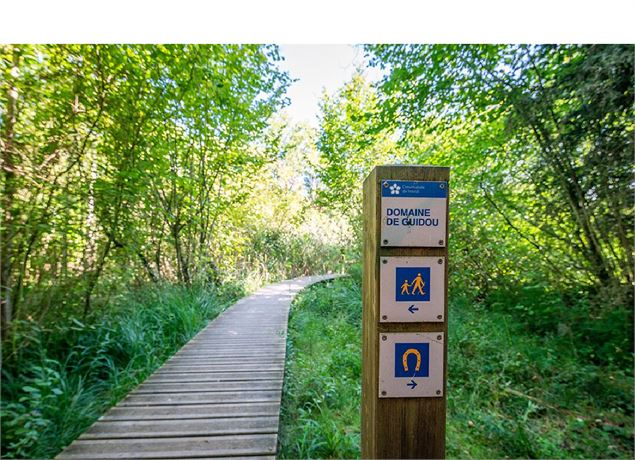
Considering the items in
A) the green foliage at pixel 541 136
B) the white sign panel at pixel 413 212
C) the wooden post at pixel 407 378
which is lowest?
the wooden post at pixel 407 378

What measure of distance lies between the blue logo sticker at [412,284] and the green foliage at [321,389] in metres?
1.60

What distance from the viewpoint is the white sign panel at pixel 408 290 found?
1.13m

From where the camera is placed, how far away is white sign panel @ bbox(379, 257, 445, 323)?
1128 millimetres

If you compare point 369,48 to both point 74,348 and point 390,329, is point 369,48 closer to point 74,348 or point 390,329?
point 390,329

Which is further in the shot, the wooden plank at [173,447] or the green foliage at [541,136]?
the green foliage at [541,136]

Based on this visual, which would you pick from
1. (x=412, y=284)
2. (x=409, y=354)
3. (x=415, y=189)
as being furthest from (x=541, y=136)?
(x=409, y=354)

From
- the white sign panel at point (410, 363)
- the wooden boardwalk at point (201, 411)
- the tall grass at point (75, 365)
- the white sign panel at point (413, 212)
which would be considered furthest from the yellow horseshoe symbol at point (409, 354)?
the tall grass at point (75, 365)

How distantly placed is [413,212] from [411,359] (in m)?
0.59

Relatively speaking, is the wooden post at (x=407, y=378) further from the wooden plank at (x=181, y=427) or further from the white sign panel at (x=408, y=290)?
the wooden plank at (x=181, y=427)

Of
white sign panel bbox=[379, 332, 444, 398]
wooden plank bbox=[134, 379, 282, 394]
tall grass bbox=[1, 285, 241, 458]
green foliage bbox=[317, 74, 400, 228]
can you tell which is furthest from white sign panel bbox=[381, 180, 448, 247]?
green foliage bbox=[317, 74, 400, 228]

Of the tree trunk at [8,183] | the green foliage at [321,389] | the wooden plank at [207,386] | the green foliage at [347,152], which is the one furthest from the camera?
the green foliage at [347,152]

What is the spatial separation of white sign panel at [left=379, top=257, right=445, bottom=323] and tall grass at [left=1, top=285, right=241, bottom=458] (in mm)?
2464

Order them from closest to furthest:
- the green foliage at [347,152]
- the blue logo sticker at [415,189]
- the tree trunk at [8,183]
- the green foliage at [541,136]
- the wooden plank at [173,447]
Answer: the blue logo sticker at [415,189], the wooden plank at [173,447], the tree trunk at [8,183], the green foliage at [541,136], the green foliage at [347,152]

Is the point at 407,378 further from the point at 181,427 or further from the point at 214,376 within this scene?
the point at 214,376
